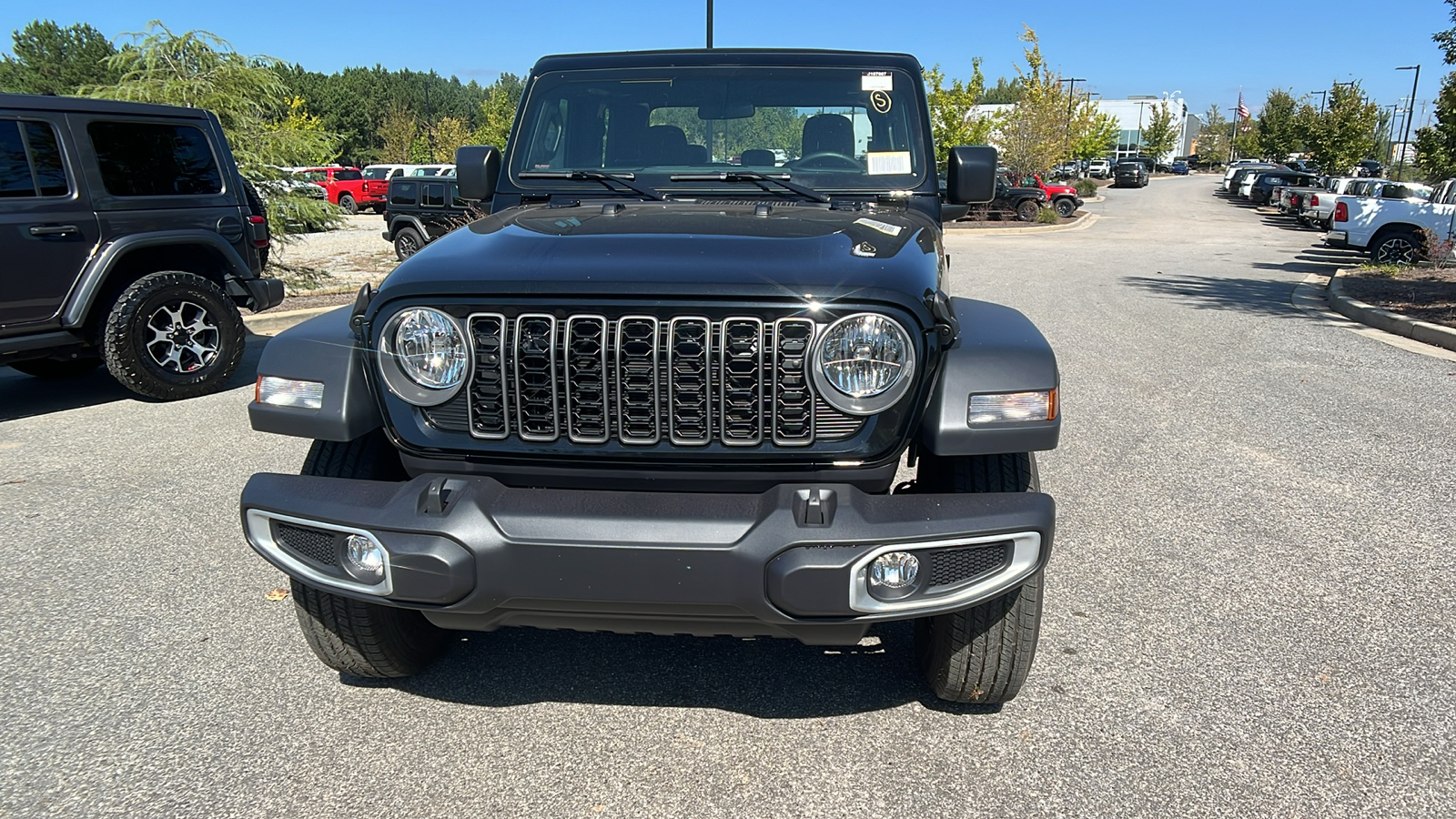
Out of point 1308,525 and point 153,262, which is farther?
point 153,262

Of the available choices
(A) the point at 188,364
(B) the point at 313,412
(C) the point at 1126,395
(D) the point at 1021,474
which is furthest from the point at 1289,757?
(A) the point at 188,364

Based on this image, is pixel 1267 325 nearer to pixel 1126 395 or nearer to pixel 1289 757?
pixel 1126 395

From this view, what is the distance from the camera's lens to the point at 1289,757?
2.72 metres

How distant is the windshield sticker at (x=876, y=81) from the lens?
3.95m

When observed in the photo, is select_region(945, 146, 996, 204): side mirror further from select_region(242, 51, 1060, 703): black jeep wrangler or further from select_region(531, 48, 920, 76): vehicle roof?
select_region(242, 51, 1060, 703): black jeep wrangler

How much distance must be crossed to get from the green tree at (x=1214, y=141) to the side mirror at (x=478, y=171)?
11992 cm

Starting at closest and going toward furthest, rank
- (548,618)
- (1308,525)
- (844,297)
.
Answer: (844,297), (548,618), (1308,525)

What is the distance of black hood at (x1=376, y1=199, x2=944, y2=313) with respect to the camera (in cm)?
235

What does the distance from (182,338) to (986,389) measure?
6134mm

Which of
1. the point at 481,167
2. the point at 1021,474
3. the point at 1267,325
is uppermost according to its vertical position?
the point at 481,167

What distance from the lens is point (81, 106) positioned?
6434mm

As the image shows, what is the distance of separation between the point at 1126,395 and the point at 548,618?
5589 millimetres

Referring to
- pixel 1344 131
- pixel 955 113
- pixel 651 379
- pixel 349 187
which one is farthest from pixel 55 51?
pixel 651 379

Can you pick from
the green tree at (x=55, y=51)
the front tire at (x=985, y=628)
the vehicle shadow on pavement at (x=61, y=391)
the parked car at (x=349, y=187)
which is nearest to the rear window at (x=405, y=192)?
the front tire at (x=985, y=628)
